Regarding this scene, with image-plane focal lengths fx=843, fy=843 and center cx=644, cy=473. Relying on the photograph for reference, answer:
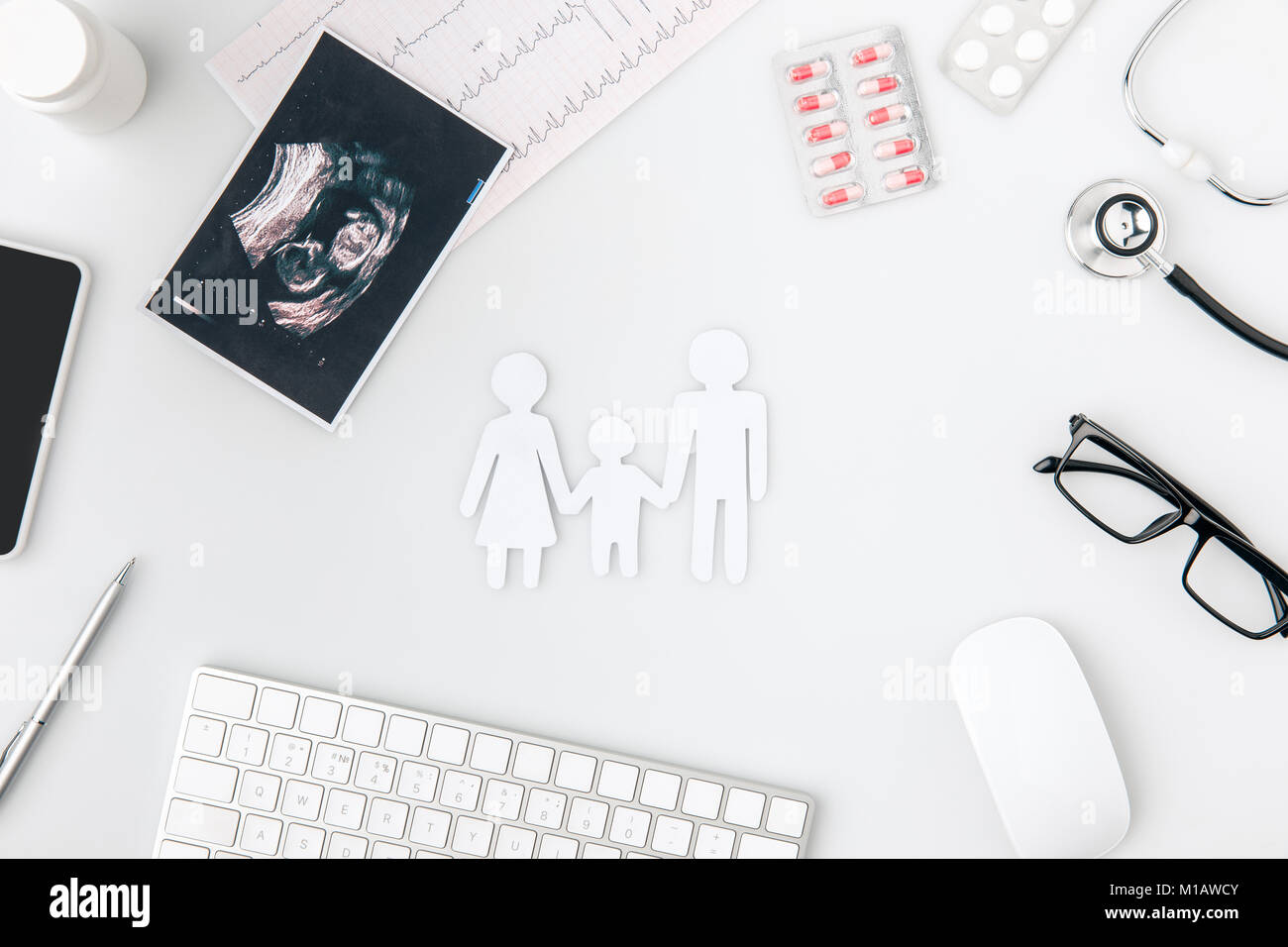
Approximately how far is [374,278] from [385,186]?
2.8 inches

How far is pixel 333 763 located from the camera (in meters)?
0.65

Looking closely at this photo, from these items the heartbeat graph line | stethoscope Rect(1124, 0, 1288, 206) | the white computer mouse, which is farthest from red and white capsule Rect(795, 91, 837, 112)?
the white computer mouse

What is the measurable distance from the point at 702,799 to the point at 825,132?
20.6 inches

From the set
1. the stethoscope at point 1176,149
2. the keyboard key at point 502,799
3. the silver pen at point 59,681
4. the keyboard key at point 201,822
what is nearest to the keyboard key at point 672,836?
the keyboard key at point 502,799

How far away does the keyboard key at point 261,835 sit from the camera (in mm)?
643

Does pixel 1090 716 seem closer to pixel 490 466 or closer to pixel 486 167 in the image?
pixel 490 466

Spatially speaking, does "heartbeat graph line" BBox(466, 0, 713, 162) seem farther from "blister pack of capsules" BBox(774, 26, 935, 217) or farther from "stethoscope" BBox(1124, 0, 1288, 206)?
"stethoscope" BBox(1124, 0, 1288, 206)

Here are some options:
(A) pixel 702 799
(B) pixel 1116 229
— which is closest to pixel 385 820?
(A) pixel 702 799

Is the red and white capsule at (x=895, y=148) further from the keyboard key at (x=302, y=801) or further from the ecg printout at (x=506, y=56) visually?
the keyboard key at (x=302, y=801)

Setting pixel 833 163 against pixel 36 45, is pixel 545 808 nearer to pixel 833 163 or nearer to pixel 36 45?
pixel 833 163

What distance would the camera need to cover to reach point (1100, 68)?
651 mm

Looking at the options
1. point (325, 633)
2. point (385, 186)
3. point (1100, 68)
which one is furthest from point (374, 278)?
point (1100, 68)

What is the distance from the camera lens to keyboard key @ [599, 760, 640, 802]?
0.65 meters
